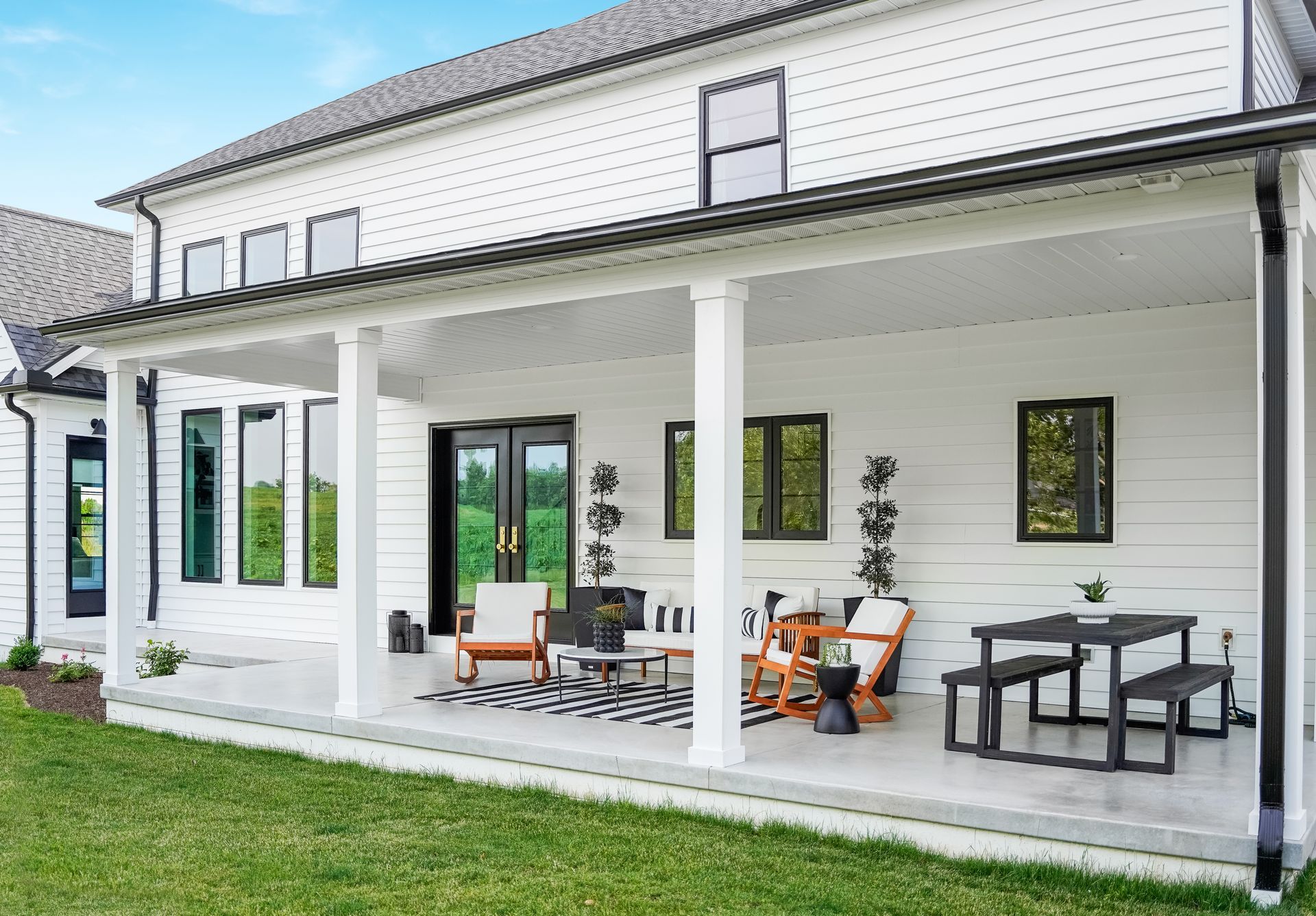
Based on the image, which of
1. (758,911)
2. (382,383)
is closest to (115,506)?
(382,383)

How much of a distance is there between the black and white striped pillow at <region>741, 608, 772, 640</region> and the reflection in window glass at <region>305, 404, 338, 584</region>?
4934mm

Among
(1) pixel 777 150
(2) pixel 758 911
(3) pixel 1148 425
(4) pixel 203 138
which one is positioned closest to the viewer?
(2) pixel 758 911

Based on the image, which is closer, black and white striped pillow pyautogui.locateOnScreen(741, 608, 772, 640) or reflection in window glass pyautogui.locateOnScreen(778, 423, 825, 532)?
black and white striped pillow pyautogui.locateOnScreen(741, 608, 772, 640)

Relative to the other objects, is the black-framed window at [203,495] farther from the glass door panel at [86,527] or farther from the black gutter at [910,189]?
the black gutter at [910,189]

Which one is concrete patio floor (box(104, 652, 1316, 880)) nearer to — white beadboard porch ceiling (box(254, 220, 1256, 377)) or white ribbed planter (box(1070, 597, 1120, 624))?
white ribbed planter (box(1070, 597, 1120, 624))

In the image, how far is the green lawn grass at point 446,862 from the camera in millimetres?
4379

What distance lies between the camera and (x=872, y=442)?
27.9ft

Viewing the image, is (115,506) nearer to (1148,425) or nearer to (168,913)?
(168,913)

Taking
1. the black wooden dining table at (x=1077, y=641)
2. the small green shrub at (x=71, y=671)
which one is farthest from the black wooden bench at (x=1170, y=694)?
the small green shrub at (x=71, y=671)

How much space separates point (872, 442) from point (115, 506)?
5.60 m

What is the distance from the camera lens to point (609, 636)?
296 inches

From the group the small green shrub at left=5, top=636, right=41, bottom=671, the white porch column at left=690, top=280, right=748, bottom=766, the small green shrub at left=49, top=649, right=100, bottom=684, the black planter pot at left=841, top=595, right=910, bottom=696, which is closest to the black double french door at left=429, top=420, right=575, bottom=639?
the black planter pot at left=841, top=595, right=910, bottom=696

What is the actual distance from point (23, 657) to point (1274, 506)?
11.6 meters

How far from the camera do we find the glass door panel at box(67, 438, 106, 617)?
12547mm
